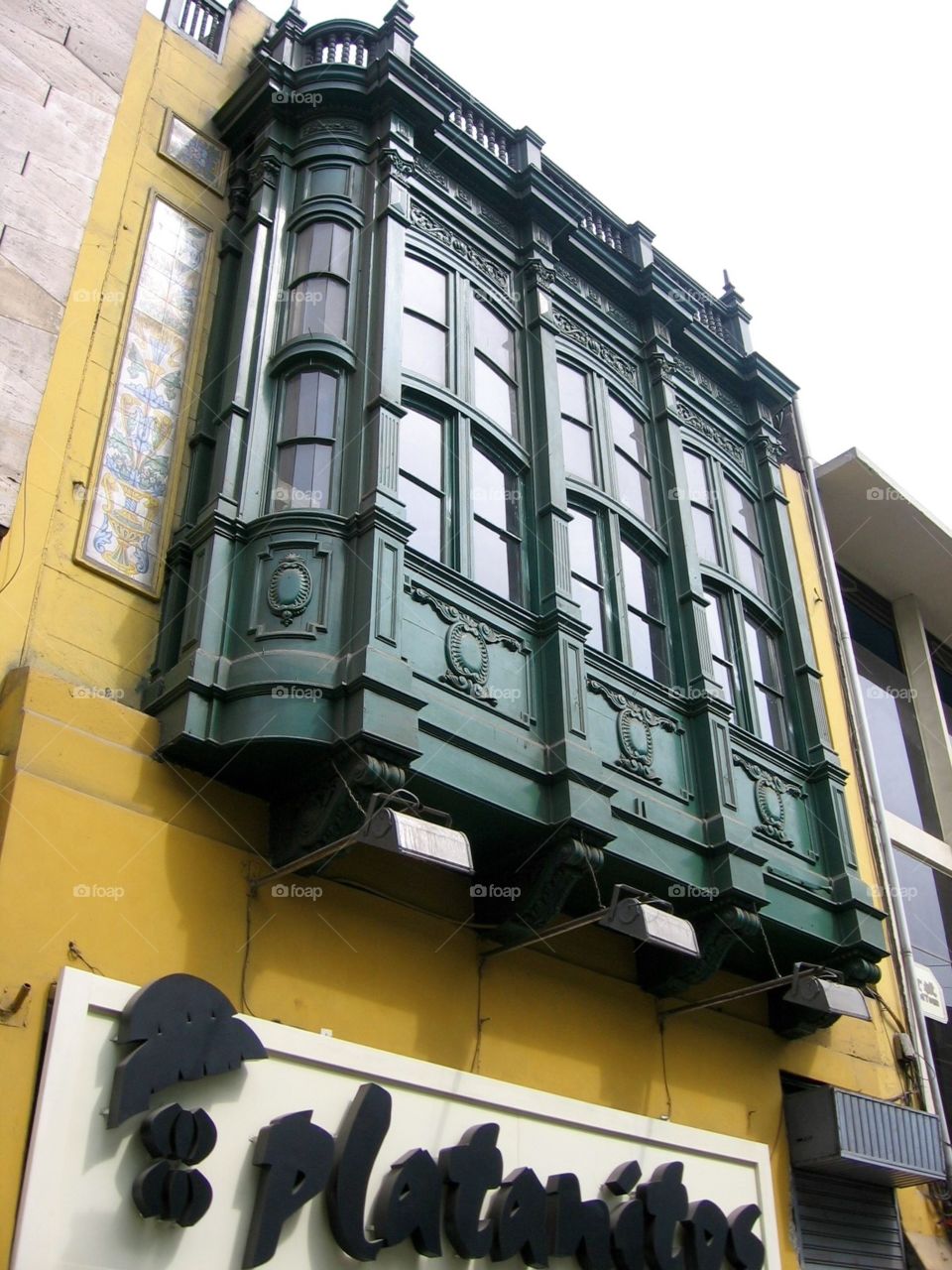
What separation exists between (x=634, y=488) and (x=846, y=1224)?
27.5 ft

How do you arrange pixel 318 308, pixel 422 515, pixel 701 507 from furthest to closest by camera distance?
pixel 701 507 < pixel 318 308 < pixel 422 515

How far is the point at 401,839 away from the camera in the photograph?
8945 mm

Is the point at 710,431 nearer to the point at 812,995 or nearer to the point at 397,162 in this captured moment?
the point at 397,162

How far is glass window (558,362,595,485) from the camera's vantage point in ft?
46.3

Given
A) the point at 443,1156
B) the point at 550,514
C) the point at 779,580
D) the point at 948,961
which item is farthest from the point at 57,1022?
the point at 948,961

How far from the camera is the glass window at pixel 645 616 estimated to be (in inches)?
532

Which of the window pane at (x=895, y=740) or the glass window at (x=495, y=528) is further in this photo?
the window pane at (x=895, y=740)

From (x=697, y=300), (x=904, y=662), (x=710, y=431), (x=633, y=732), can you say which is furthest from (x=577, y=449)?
(x=904, y=662)

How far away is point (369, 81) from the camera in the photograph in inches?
527

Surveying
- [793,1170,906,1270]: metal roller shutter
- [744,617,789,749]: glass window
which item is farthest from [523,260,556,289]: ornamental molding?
[793,1170,906,1270]: metal roller shutter

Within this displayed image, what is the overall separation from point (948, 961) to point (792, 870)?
6555mm

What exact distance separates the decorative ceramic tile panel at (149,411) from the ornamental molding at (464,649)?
237 centimetres

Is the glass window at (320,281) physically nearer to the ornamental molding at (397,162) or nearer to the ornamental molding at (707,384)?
the ornamental molding at (397,162)

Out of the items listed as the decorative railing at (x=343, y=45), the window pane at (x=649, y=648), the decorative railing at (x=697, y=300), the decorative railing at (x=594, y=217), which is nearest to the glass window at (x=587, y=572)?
the window pane at (x=649, y=648)
